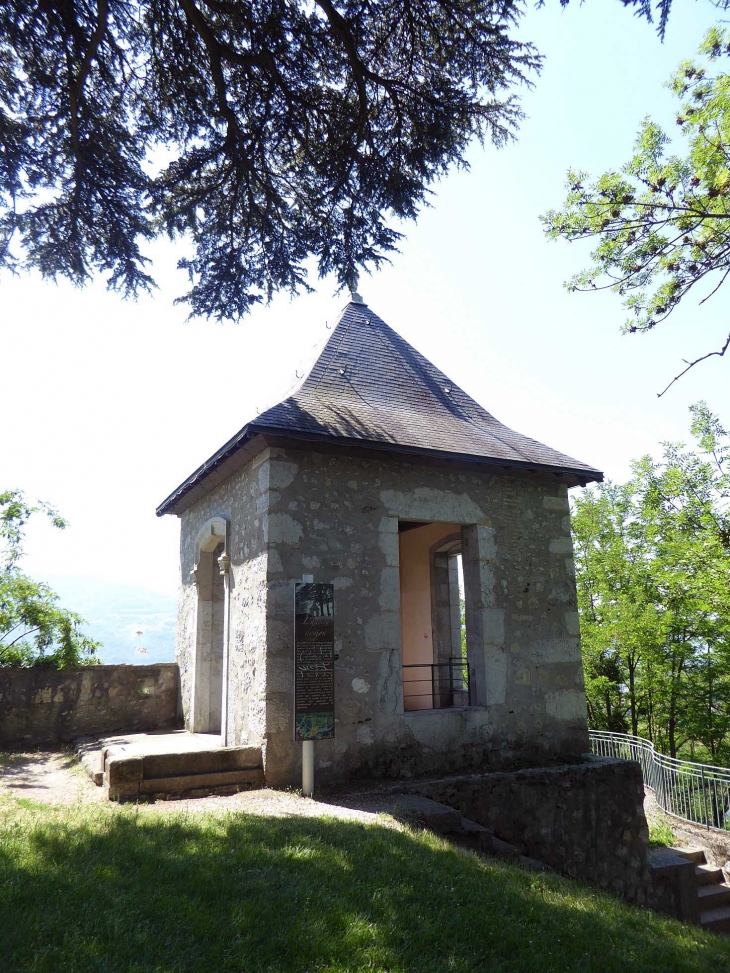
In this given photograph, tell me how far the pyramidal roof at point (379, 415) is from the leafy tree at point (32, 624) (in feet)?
7.93

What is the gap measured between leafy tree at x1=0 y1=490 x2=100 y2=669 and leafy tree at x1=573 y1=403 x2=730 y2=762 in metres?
12.9

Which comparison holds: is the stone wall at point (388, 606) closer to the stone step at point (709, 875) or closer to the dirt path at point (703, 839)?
the stone step at point (709, 875)

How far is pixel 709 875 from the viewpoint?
8.77 metres

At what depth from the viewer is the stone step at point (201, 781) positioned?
232 inches

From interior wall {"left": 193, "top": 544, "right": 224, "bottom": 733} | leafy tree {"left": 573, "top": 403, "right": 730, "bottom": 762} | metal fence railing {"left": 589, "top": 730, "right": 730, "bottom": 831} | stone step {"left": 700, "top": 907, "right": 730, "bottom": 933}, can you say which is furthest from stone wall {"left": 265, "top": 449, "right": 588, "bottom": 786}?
leafy tree {"left": 573, "top": 403, "right": 730, "bottom": 762}

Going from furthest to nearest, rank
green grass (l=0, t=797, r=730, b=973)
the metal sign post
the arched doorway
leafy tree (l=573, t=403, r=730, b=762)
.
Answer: leafy tree (l=573, t=403, r=730, b=762) < the arched doorway < the metal sign post < green grass (l=0, t=797, r=730, b=973)

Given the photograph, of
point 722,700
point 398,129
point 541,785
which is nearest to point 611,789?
point 541,785

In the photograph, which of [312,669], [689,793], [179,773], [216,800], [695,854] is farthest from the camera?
[689,793]

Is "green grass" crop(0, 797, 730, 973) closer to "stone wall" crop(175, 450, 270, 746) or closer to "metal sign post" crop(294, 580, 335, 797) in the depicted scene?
"metal sign post" crop(294, 580, 335, 797)

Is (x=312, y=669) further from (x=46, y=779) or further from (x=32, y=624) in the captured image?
(x=32, y=624)

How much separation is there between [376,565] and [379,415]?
1874 millimetres

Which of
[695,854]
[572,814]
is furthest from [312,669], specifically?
[695,854]

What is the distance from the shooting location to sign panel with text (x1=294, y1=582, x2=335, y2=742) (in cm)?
617

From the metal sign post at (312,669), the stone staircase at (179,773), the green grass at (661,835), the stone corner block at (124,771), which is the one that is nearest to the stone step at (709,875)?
the green grass at (661,835)
